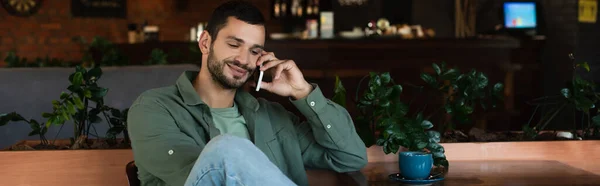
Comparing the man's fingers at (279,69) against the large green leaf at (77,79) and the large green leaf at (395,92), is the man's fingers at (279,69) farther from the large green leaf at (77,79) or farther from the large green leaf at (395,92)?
the large green leaf at (77,79)

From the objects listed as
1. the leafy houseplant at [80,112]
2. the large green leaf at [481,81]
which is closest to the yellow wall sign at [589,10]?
the large green leaf at [481,81]

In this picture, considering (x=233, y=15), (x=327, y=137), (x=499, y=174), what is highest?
(x=233, y=15)

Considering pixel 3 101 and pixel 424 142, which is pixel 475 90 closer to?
pixel 424 142

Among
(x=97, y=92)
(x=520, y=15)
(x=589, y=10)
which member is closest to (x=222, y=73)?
(x=97, y=92)

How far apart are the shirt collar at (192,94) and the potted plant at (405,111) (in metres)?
0.41

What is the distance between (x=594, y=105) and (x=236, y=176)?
1699 mm

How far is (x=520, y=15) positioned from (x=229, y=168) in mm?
7416

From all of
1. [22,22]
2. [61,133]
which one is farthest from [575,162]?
[22,22]

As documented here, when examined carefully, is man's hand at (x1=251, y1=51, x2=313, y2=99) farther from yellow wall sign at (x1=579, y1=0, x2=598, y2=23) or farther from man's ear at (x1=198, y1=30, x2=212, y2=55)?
yellow wall sign at (x1=579, y1=0, x2=598, y2=23)

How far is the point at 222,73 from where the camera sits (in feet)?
7.92

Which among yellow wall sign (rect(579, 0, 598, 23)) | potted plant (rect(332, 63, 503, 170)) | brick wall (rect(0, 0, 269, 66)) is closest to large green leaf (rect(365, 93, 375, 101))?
potted plant (rect(332, 63, 503, 170))

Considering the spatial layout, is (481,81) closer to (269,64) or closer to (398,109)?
(398,109)

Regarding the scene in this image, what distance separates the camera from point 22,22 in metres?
9.30

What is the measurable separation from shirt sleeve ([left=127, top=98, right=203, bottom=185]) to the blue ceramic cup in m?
0.56
